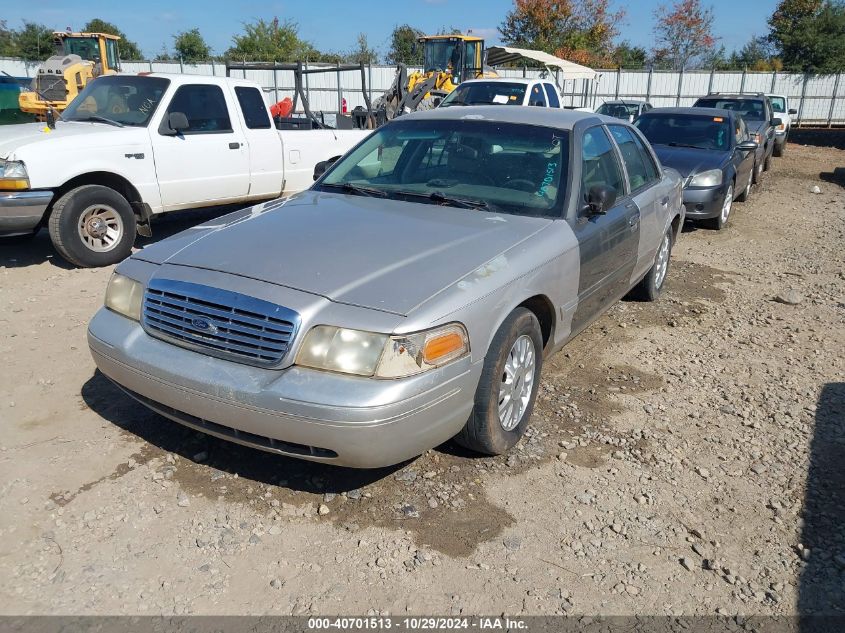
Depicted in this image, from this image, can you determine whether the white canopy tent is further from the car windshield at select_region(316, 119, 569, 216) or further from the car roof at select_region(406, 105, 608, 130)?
the car windshield at select_region(316, 119, 569, 216)

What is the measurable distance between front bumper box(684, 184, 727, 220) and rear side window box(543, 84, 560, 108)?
671 cm

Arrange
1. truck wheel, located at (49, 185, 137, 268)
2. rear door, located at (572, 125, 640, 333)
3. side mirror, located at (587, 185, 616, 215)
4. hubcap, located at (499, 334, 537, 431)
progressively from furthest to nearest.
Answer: truck wheel, located at (49, 185, 137, 268) < rear door, located at (572, 125, 640, 333) < side mirror, located at (587, 185, 616, 215) < hubcap, located at (499, 334, 537, 431)

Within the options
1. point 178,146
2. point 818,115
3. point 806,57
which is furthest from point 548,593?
point 806,57

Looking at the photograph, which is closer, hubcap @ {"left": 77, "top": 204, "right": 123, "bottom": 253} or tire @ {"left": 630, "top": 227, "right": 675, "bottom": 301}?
tire @ {"left": 630, "top": 227, "right": 675, "bottom": 301}

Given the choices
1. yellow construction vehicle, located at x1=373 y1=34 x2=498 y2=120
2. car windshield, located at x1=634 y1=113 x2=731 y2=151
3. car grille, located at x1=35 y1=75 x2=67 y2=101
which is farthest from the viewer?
yellow construction vehicle, located at x1=373 y1=34 x2=498 y2=120

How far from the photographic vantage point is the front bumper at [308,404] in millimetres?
2715

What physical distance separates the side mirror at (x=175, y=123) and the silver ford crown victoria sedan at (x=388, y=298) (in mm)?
3163

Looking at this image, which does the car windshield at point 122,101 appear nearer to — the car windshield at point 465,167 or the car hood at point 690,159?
the car windshield at point 465,167

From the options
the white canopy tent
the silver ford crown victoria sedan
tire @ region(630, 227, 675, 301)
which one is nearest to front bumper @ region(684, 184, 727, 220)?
tire @ region(630, 227, 675, 301)

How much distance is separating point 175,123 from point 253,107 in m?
1.25

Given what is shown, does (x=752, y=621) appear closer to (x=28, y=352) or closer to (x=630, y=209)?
(x=630, y=209)

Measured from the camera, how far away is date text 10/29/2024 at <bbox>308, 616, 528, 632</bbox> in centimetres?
250

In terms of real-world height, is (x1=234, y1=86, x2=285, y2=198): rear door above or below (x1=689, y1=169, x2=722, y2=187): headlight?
above

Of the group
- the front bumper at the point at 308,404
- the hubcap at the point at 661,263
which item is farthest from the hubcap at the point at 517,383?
the hubcap at the point at 661,263
